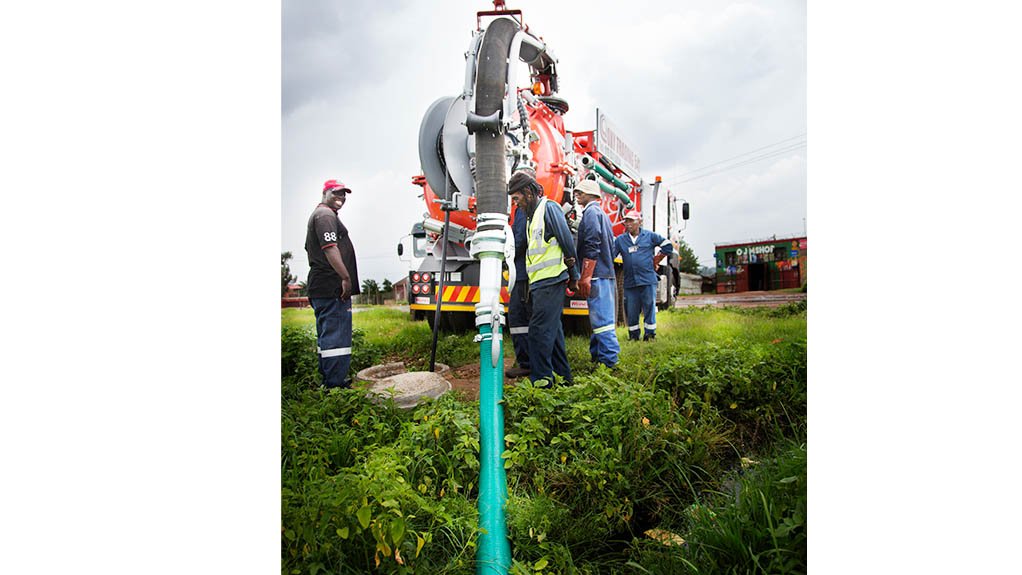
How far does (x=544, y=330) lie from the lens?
2.12m

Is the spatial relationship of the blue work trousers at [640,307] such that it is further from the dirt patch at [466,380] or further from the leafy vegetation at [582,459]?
the dirt patch at [466,380]

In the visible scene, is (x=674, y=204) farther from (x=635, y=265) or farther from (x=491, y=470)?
(x=491, y=470)

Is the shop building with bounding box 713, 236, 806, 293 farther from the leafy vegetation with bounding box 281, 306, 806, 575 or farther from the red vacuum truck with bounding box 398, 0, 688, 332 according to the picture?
the red vacuum truck with bounding box 398, 0, 688, 332

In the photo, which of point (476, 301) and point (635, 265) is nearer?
point (476, 301)

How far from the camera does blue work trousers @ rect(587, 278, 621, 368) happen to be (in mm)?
2162

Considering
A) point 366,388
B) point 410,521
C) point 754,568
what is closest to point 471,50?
point 366,388

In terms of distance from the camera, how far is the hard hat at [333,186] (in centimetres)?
191

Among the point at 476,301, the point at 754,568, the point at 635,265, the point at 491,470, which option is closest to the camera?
the point at 754,568

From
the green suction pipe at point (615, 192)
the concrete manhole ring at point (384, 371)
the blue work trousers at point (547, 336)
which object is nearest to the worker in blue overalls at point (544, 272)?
the blue work trousers at point (547, 336)

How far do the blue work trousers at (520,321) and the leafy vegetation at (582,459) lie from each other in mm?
55

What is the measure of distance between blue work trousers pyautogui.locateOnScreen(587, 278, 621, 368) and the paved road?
0.28m

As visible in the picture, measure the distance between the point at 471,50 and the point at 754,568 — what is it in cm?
202

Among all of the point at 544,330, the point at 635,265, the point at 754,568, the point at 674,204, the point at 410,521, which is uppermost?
the point at 674,204

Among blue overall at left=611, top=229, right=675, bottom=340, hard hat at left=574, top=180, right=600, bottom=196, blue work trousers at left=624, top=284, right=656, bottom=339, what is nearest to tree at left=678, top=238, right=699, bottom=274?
blue overall at left=611, top=229, right=675, bottom=340
